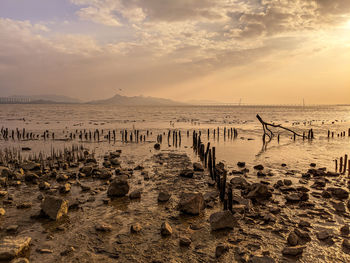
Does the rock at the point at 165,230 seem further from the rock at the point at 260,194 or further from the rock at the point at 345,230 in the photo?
the rock at the point at 345,230

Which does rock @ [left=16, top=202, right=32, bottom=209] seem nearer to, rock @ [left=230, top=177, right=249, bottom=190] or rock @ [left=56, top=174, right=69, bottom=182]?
rock @ [left=56, top=174, right=69, bottom=182]

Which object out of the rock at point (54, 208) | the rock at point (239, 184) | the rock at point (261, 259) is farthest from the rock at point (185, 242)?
the rock at point (239, 184)

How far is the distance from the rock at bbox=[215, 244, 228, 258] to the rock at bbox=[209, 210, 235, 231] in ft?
3.73

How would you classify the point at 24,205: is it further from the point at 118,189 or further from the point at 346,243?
the point at 346,243

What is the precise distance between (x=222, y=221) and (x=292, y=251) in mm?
2298

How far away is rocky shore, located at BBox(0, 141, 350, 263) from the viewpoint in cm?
682

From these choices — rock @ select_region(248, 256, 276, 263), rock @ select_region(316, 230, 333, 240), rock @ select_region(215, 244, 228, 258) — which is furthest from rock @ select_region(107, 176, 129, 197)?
rock @ select_region(316, 230, 333, 240)

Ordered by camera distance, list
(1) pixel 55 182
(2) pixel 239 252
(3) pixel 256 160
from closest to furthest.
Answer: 1. (2) pixel 239 252
2. (1) pixel 55 182
3. (3) pixel 256 160

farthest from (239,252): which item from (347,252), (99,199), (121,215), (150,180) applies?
(150,180)

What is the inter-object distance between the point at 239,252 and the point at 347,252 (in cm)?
331

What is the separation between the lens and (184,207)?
366 inches

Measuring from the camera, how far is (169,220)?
8898mm

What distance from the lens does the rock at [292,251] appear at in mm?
6776

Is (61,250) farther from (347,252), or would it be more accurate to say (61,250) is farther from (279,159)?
(279,159)
